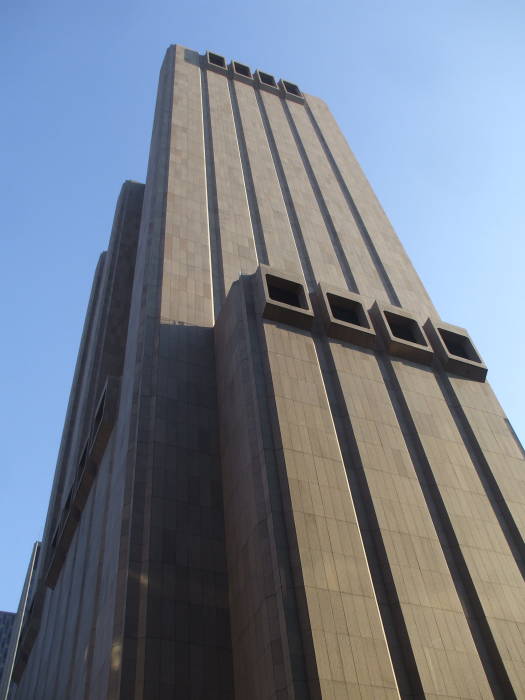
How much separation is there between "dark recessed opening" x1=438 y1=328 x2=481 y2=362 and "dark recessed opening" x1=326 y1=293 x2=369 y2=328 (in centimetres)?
567

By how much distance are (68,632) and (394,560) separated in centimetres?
1946

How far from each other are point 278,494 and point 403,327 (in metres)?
17.8

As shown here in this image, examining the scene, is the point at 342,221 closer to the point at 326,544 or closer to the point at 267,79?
the point at 267,79

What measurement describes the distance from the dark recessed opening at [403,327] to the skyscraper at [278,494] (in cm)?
12

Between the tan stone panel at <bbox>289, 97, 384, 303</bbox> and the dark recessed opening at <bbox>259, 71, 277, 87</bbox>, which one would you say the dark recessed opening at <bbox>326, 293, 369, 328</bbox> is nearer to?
the tan stone panel at <bbox>289, 97, 384, 303</bbox>

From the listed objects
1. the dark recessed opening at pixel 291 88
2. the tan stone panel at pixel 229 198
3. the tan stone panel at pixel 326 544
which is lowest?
the tan stone panel at pixel 326 544

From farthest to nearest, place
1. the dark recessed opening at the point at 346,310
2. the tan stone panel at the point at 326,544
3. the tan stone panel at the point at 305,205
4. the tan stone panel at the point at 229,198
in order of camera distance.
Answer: the tan stone panel at the point at 305,205 < the tan stone panel at the point at 229,198 < the dark recessed opening at the point at 346,310 < the tan stone panel at the point at 326,544

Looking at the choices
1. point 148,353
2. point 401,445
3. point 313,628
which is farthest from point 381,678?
point 148,353

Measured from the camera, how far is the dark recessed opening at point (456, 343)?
38719 millimetres

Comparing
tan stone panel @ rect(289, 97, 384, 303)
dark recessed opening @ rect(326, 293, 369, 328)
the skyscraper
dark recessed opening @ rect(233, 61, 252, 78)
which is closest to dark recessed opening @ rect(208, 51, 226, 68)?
dark recessed opening @ rect(233, 61, 252, 78)

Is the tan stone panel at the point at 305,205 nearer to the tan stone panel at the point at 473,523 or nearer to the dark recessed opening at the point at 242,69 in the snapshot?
the dark recessed opening at the point at 242,69

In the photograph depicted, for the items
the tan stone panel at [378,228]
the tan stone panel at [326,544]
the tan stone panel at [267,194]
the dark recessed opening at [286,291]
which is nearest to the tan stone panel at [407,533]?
the tan stone panel at [326,544]

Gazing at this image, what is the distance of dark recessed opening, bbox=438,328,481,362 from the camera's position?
38.7 m

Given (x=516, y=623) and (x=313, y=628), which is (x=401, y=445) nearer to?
(x=516, y=623)
